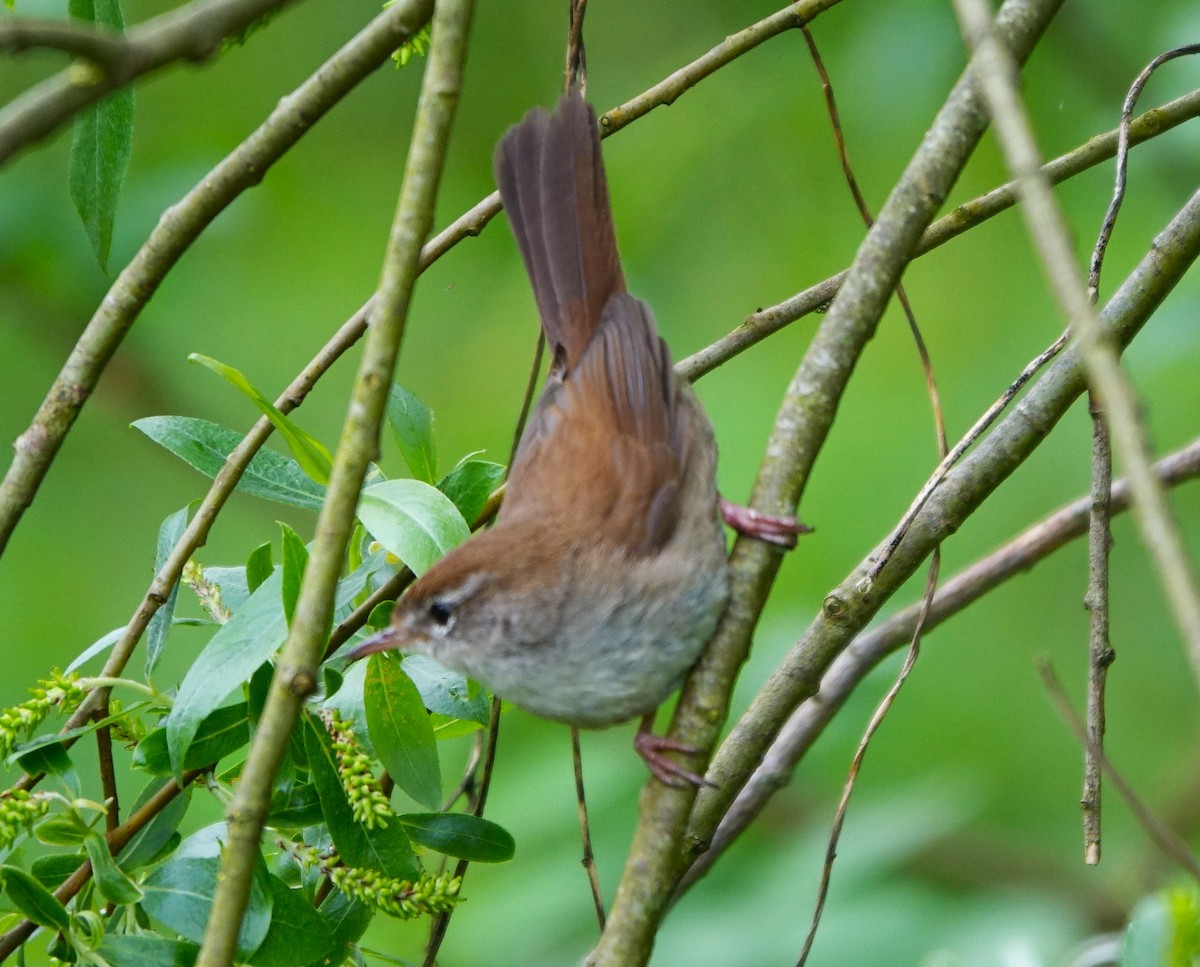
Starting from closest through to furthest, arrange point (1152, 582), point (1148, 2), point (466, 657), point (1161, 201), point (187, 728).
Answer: point (187, 728), point (466, 657), point (1148, 2), point (1161, 201), point (1152, 582)

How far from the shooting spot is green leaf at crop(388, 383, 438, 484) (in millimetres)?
2588

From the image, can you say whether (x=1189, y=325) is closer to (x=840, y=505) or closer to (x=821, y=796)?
(x=840, y=505)

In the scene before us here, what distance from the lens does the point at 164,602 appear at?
2.47m

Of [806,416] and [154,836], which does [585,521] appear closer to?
[806,416]

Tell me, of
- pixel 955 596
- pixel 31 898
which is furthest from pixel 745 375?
pixel 31 898

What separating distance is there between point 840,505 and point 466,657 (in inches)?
110

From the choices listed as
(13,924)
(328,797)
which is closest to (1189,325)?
(328,797)

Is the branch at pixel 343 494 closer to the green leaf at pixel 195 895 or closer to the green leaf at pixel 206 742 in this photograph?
the green leaf at pixel 195 895

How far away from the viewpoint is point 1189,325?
367 cm

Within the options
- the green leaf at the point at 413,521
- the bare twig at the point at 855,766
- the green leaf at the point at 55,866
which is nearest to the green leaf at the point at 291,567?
the green leaf at the point at 413,521

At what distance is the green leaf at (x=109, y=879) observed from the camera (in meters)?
2.07

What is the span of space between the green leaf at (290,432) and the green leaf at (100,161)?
30 cm

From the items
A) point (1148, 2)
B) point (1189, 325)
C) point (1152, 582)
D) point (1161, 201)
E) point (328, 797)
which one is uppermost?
point (1148, 2)

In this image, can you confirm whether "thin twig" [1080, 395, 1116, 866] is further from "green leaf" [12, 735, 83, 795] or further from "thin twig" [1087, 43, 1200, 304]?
"green leaf" [12, 735, 83, 795]
